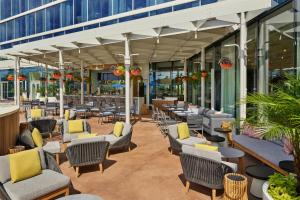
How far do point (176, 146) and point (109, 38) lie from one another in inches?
244

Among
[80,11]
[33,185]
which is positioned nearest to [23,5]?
[80,11]

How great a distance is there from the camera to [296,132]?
3.12 meters

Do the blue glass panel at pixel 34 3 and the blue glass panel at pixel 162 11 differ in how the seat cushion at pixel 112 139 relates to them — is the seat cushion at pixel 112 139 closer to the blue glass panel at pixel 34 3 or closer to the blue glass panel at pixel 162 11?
the blue glass panel at pixel 162 11

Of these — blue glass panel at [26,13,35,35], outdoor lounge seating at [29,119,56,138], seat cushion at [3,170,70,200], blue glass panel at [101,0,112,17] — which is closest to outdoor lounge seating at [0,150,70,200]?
seat cushion at [3,170,70,200]

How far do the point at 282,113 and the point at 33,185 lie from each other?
3.82 meters

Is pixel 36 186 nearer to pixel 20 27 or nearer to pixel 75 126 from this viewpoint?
pixel 75 126

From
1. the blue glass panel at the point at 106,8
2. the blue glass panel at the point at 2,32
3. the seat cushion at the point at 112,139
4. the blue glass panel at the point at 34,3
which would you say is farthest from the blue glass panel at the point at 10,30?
the seat cushion at the point at 112,139

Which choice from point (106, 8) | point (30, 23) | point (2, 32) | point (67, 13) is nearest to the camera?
point (106, 8)

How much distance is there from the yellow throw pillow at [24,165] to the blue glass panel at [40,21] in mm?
26264

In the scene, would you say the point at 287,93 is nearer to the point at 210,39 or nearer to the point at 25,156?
the point at 25,156

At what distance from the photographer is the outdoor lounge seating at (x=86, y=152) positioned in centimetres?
573

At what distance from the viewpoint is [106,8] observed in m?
21.3

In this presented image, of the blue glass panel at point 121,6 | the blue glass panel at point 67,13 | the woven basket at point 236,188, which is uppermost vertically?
the blue glass panel at point 67,13

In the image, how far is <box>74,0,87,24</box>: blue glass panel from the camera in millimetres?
23250
